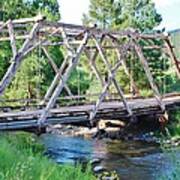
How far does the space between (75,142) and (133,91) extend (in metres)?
2.98

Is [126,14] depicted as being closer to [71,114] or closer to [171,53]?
[171,53]

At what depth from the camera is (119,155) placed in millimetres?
18656

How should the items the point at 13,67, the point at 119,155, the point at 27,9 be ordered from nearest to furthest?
the point at 13,67 < the point at 119,155 < the point at 27,9

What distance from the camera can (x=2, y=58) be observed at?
24125 millimetres

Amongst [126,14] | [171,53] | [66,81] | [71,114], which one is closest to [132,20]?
[126,14]

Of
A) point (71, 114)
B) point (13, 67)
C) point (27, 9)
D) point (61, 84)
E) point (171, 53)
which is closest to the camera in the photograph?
point (13, 67)

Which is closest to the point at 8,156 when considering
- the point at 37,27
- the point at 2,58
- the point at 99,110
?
the point at 37,27

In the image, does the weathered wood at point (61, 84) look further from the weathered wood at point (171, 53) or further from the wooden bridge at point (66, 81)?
the weathered wood at point (171, 53)

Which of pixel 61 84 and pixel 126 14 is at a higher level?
pixel 61 84

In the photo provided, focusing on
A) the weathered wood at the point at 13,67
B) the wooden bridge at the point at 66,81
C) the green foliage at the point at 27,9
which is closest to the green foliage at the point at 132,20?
the green foliage at the point at 27,9

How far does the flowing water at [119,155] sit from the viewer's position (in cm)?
1533

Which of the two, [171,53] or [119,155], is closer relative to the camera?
[119,155]

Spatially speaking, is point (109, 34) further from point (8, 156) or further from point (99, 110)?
point (8, 156)

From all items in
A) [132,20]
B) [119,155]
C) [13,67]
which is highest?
[13,67]
